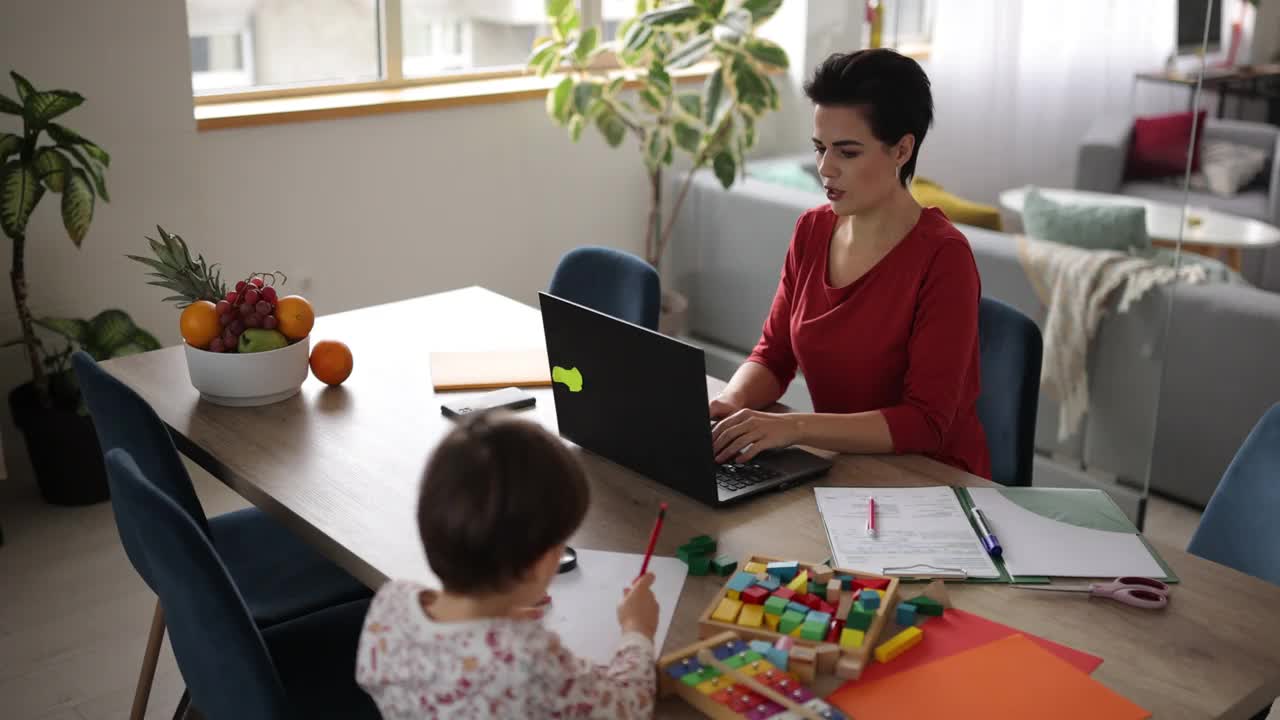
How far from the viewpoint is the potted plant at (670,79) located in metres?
3.93

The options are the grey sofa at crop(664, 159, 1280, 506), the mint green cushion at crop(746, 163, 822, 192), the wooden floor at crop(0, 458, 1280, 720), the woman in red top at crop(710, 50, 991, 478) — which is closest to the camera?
the woman in red top at crop(710, 50, 991, 478)

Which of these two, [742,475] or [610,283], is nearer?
[742,475]

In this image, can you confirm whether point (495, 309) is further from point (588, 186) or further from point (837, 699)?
point (588, 186)

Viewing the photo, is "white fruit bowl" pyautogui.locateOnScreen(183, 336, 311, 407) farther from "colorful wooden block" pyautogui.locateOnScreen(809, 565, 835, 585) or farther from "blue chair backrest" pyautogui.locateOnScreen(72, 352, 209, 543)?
"colorful wooden block" pyautogui.locateOnScreen(809, 565, 835, 585)

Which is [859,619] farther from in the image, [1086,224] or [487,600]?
[1086,224]

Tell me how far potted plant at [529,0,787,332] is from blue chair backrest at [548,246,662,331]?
54.4 inches

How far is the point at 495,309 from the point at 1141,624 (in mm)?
1526

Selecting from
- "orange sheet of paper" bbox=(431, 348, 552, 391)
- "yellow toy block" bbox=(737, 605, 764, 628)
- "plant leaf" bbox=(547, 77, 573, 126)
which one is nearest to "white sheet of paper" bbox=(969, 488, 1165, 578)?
"yellow toy block" bbox=(737, 605, 764, 628)

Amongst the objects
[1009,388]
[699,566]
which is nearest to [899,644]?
[699,566]

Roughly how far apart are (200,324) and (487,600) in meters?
1.10

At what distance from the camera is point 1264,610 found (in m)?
1.44

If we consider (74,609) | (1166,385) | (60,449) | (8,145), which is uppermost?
(8,145)

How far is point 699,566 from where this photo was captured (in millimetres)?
1484

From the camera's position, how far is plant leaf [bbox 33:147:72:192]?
2.95 metres
